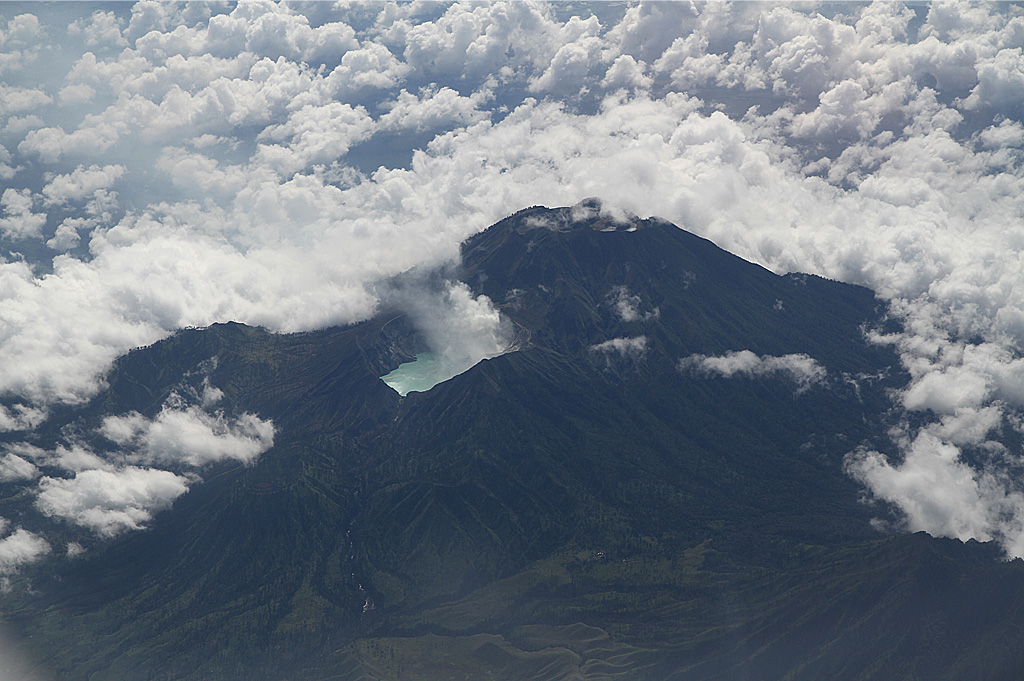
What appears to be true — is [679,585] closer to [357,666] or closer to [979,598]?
[979,598]

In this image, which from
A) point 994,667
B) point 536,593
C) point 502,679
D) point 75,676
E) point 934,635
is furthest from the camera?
point 536,593

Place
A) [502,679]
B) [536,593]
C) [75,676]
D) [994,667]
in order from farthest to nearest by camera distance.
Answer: [536,593], [75,676], [502,679], [994,667]

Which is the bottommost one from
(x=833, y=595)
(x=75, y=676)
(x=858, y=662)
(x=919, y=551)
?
(x=75, y=676)

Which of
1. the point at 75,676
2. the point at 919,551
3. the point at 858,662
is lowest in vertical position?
the point at 75,676

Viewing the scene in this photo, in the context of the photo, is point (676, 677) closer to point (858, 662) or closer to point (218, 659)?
point (858, 662)

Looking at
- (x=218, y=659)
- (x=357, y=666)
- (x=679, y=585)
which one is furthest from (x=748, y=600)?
(x=218, y=659)

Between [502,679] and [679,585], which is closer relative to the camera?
[502,679]

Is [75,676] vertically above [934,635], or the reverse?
[934,635]

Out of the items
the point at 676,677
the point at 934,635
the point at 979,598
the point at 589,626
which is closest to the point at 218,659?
the point at 589,626

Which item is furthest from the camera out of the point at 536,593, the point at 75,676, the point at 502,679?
the point at 536,593
